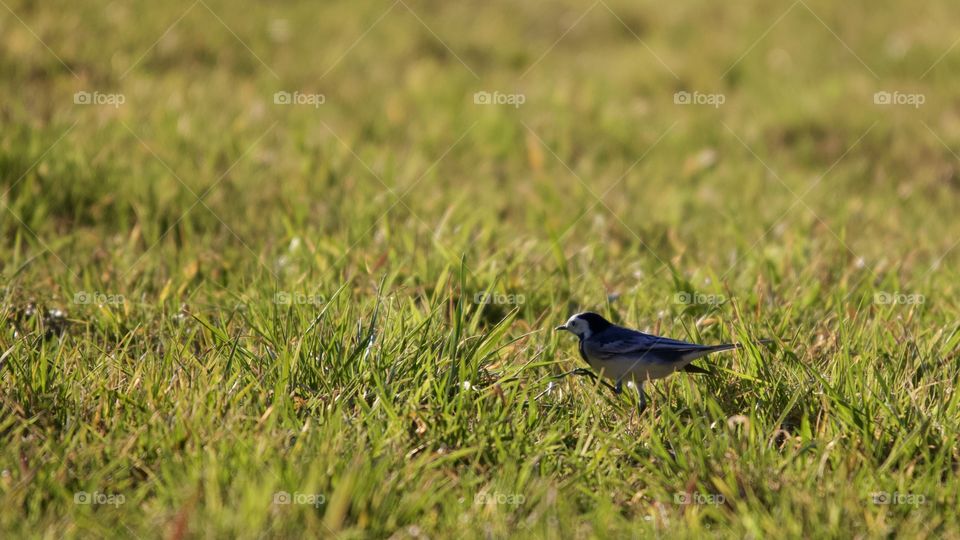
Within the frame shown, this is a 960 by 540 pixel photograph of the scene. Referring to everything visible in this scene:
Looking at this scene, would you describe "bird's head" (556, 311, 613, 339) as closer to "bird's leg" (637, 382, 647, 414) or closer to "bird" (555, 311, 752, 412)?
"bird" (555, 311, 752, 412)

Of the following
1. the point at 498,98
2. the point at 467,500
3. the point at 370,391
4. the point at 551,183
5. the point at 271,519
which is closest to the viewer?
the point at 271,519

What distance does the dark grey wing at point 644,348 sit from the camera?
11.8 feet

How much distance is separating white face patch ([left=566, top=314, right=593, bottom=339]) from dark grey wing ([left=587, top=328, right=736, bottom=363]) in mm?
104

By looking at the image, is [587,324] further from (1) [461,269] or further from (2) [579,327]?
(1) [461,269]

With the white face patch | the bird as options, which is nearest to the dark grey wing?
the bird

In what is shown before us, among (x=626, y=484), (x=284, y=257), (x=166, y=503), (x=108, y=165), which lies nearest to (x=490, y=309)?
(x=284, y=257)

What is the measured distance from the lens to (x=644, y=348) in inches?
145

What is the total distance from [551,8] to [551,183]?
16.0 ft

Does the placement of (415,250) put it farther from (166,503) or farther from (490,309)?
(166,503)

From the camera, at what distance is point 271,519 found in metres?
2.74

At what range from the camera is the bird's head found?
3918mm

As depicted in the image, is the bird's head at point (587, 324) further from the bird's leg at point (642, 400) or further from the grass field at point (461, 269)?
the bird's leg at point (642, 400)

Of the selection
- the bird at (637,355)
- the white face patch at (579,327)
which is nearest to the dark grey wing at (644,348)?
the bird at (637,355)

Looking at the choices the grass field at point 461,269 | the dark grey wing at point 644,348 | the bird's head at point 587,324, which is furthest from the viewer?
the bird's head at point 587,324
